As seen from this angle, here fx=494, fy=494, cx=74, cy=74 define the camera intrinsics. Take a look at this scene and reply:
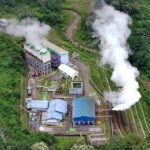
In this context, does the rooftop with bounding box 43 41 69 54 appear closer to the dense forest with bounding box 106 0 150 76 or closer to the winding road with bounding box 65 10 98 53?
the winding road with bounding box 65 10 98 53

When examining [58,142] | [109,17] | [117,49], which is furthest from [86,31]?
[58,142]

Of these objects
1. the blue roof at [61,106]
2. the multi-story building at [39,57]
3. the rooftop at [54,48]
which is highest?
the rooftop at [54,48]

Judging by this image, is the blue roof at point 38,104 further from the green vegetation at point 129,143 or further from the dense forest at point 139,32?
the dense forest at point 139,32

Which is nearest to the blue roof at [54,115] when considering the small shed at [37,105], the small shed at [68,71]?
the small shed at [37,105]

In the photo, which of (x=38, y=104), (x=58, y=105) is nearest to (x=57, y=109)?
(x=58, y=105)

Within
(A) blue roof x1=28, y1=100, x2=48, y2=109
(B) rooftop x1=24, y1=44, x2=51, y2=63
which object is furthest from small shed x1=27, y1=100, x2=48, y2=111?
(B) rooftop x1=24, y1=44, x2=51, y2=63

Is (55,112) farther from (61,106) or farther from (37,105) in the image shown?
(37,105)

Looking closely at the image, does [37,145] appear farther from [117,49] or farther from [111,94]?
[117,49]

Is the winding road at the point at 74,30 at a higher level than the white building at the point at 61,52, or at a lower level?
higher
